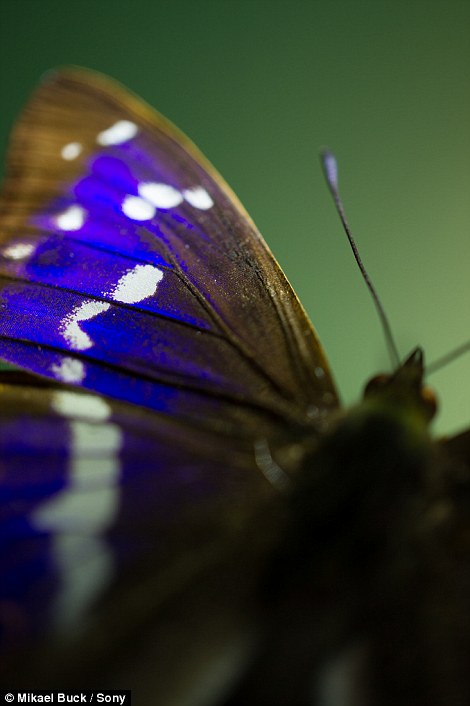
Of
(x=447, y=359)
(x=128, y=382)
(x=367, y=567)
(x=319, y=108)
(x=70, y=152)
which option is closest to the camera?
(x=367, y=567)

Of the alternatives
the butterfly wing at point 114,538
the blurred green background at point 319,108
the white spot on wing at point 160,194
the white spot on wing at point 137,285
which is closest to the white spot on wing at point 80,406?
the butterfly wing at point 114,538

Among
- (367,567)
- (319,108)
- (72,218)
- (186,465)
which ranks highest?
(319,108)

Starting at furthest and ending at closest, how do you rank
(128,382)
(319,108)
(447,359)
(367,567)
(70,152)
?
(319,108) → (70,152) → (128,382) → (447,359) → (367,567)

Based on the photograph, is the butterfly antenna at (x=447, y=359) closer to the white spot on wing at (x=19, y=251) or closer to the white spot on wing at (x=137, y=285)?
the white spot on wing at (x=137, y=285)

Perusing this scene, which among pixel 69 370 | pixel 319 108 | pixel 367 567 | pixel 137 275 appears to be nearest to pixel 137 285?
pixel 137 275

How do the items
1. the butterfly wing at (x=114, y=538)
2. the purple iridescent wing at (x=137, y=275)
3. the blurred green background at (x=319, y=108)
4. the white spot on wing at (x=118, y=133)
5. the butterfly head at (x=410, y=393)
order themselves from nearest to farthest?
→ the butterfly wing at (x=114, y=538)
the butterfly head at (x=410, y=393)
the purple iridescent wing at (x=137, y=275)
the white spot on wing at (x=118, y=133)
the blurred green background at (x=319, y=108)

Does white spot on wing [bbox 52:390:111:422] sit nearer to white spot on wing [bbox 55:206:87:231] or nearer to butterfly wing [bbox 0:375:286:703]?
butterfly wing [bbox 0:375:286:703]

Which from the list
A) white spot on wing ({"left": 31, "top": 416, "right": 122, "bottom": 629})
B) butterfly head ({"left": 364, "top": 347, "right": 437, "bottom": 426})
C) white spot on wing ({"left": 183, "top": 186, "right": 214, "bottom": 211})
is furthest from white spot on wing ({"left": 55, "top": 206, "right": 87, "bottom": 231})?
butterfly head ({"left": 364, "top": 347, "right": 437, "bottom": 426})

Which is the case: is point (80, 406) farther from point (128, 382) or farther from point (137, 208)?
point (137, 208)
